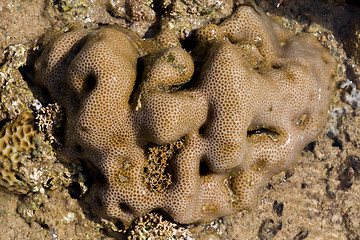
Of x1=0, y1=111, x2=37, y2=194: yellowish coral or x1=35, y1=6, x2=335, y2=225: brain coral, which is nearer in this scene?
x1=35, y1=6, x2=335, y2=225: brain coral

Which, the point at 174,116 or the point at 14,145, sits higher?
the point at 174,116

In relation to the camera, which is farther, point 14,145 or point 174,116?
point 14,145

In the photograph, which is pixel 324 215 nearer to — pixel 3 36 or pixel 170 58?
pixel 170 58

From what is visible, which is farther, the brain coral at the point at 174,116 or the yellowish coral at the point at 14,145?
the yellowish coral at the point at 14,145

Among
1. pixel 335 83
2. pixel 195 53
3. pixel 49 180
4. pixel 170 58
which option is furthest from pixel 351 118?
pixel 49 180
